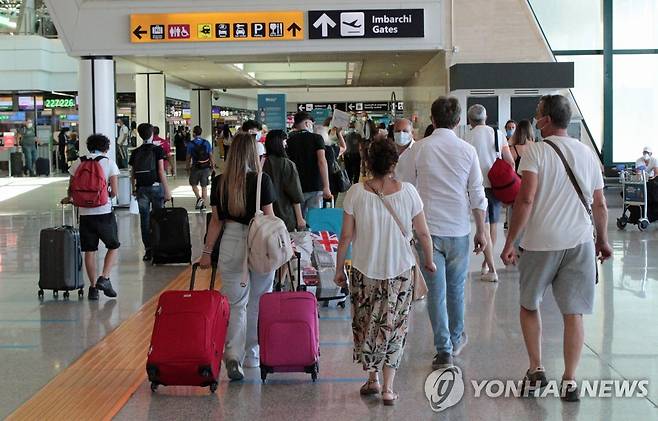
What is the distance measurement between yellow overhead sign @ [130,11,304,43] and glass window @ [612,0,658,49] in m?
7.83

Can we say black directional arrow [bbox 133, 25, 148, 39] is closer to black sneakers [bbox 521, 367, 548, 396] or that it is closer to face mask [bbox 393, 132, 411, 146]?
face mask [bbox 393, 132, 411, 146]

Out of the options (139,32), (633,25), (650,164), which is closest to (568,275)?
(650,164)

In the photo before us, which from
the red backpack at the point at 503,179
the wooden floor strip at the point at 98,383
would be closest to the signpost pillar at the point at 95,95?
the red backpack at the point at 503,179

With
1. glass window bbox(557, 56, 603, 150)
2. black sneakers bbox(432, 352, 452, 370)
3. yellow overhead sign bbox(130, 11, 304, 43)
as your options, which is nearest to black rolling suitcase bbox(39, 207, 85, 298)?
black sneakers bbox(432, 352, 452, 370)

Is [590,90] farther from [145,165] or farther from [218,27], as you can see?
[145,165]

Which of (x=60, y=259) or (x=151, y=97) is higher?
(x=151, y=97)

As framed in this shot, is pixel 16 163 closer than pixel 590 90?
No

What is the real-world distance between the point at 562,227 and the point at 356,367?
185 cm

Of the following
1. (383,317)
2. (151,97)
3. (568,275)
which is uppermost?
(151,97)

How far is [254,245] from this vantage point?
18.5 feet

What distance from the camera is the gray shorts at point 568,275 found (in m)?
5.16

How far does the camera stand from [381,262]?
16.8 feet

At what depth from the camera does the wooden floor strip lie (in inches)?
204

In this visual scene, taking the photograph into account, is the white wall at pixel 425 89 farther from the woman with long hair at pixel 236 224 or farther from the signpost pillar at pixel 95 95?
the woman with long hair at pixel 236 224
